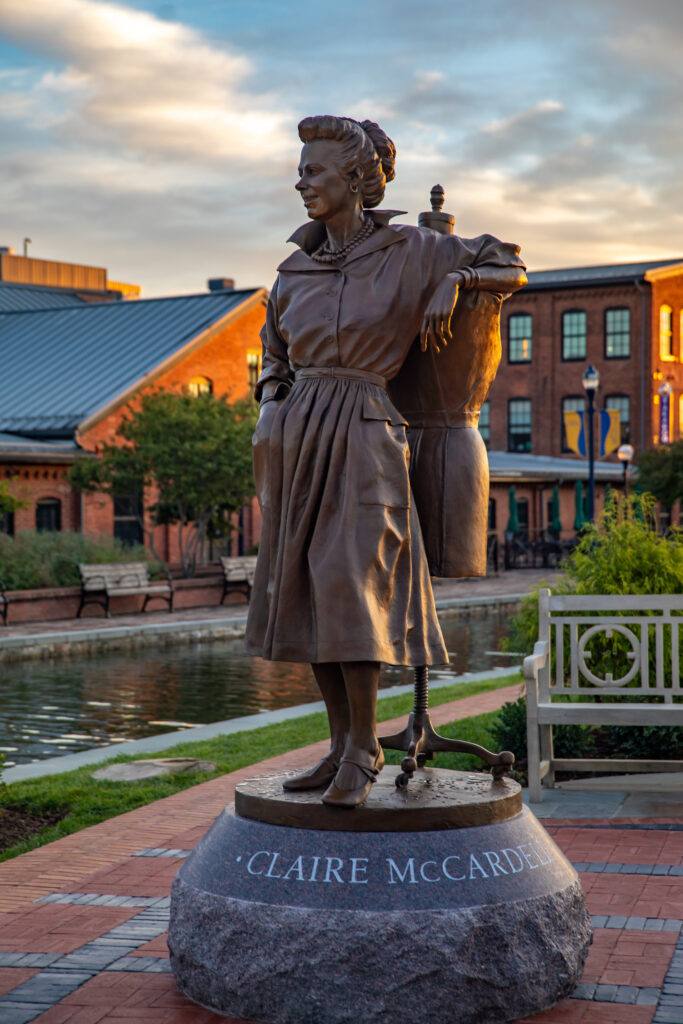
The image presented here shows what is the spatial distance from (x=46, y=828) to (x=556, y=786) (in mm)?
3348

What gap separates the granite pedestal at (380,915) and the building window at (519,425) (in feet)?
175

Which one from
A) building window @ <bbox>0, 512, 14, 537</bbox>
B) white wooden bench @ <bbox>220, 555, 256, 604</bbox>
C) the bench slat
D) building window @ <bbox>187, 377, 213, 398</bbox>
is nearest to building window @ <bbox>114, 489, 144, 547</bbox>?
building window @ <bbox>0, 512, 14, 537</bbox>

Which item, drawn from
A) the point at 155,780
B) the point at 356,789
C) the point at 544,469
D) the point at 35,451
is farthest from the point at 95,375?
the point at 356,789

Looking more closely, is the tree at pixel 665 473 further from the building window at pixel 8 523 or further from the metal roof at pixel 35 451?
the building window at pixel 8 523

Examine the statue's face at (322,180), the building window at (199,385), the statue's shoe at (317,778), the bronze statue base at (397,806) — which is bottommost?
the bronze statue base at (397,806)

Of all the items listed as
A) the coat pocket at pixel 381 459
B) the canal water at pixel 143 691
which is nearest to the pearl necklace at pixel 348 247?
the coat pocket at pixel 381 459

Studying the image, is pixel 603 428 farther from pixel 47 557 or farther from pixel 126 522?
pixel 47 557

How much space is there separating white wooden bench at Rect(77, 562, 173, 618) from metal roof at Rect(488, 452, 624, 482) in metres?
16.6

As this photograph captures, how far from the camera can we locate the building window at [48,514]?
3077 cm

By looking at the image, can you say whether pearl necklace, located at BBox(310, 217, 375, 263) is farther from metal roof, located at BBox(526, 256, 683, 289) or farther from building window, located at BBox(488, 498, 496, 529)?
metal roof, located at BBox(526, 256, 683, 289)

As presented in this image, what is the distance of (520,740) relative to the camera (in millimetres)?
9195

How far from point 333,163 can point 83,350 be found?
33634mm

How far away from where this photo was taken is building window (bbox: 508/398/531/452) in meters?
57.7

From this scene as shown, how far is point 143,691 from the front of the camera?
15.2 metres
